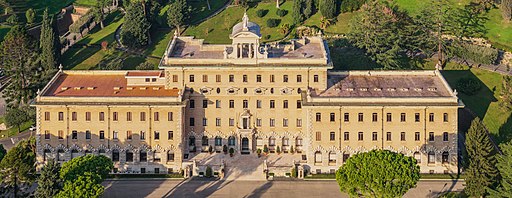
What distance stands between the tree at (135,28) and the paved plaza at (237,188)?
53233 mm

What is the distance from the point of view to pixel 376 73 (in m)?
96.1

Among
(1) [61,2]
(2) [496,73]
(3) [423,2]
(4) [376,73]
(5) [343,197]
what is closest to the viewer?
(5) [343,197]

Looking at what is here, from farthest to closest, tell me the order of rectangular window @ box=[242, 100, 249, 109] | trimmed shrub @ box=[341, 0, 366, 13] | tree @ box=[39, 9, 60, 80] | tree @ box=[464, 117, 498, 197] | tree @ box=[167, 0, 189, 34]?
tree @ box=[167, 0, 189, 34]
trimmed shrub @ box=[341, 0, 366, 13]
tree @ box=[39, 9, 60, 80]
rectangular window @ box=[242, 100, 249, 109]
tree @ box=[464, 117, 498, 197]

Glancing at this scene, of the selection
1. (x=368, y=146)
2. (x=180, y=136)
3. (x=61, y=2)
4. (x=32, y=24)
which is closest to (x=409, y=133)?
(x=368, y=146)

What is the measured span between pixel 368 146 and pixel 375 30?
32910mm

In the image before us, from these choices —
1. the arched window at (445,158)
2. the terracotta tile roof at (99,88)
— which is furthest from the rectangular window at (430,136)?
the terracotta tile roof at (99,88)

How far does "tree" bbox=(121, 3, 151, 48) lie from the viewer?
135000mm

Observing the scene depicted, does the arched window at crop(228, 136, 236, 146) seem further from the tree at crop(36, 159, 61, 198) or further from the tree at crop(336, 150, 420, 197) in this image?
the tree at crop(36, 159, 61, 198)

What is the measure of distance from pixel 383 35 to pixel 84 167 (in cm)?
5992

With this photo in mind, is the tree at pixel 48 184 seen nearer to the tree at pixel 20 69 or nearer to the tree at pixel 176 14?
the tree at pixel 20 69

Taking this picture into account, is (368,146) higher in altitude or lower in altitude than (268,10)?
lower

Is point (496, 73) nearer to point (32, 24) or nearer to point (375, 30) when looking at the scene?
point (375, 30)

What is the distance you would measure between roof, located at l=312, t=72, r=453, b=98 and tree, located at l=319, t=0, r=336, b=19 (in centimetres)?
4262

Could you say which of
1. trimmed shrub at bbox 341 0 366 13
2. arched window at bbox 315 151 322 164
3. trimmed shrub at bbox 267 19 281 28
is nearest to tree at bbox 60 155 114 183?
arched window at bbox 315 151 322 164
